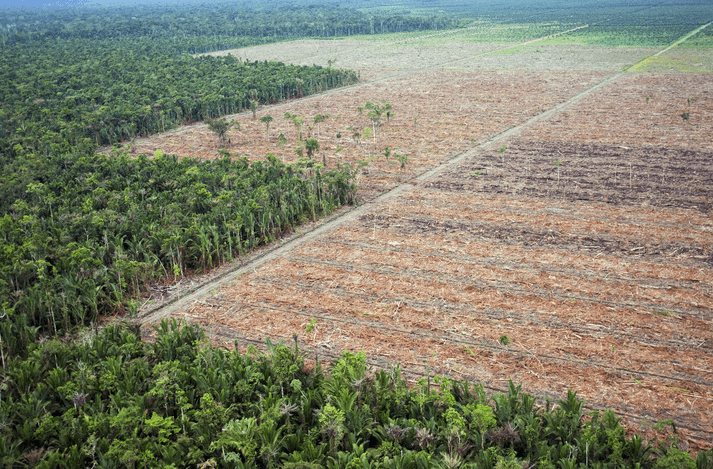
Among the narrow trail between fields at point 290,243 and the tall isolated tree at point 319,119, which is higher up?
the tall isolated tree at point 319,119

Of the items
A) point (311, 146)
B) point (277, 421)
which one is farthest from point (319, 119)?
point (277, 421)

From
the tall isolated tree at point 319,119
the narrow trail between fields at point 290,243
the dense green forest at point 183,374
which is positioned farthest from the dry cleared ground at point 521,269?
the dense green forest at point 183,374

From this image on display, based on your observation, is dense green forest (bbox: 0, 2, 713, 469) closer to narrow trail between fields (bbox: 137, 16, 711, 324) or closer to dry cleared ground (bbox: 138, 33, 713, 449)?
narrow trail between fields (bbox: 137, 16, 711, 324)

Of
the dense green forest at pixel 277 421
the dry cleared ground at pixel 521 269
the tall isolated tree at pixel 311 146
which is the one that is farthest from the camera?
the tall isolated tree at pixel 311 146

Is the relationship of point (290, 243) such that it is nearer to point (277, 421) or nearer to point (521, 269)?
point (521, 269)

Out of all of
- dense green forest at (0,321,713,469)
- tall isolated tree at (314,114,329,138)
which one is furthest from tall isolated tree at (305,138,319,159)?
dense green forest at (0,321,713,469)

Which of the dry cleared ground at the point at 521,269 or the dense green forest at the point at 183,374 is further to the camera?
the dry cleared ground at the point at 521,269

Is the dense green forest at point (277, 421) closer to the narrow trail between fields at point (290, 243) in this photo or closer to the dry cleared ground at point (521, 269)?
the dry cleared ground at point (521, 269)
